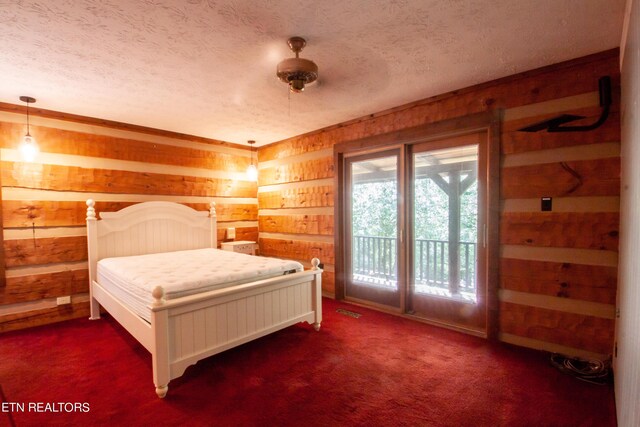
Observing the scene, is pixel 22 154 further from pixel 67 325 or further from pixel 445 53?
pixel 445 53

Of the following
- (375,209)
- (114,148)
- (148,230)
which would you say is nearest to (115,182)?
(114,148)

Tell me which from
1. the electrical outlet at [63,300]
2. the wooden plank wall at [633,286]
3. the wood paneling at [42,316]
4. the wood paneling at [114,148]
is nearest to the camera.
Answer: the wooden plank wall at [633,286]

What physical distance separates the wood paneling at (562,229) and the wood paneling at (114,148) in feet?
13.0

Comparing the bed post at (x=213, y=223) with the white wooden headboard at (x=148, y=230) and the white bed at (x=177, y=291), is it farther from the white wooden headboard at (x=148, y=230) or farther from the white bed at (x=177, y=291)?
the white bed at (x=177, y=291)

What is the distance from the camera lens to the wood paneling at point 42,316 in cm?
310

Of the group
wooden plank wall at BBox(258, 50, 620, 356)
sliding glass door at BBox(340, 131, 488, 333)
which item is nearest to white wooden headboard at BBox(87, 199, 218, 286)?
sliding glass door at BBox(340, 131, 488, 333)

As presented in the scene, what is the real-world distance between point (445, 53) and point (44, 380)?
12.7 feet

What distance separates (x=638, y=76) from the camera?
53.9 inches

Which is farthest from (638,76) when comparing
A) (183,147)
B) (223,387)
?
(183,147)

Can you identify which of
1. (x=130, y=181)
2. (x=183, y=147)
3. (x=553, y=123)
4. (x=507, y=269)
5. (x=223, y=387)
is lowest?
(x=223, y=387)

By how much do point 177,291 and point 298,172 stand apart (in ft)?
8.86

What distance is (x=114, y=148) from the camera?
12.3 ft

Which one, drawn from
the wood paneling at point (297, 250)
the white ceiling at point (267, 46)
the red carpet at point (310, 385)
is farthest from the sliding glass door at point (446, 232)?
the wood paneling at point (297, 250)

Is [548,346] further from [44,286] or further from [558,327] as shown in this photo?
[44,286]
